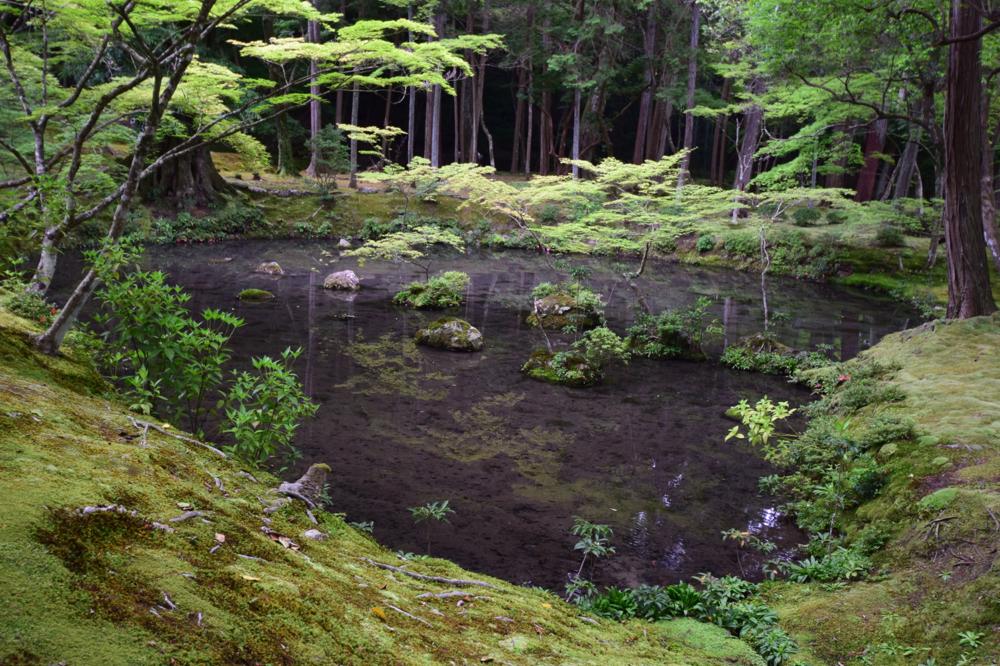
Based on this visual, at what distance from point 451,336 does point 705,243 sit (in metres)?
17.5

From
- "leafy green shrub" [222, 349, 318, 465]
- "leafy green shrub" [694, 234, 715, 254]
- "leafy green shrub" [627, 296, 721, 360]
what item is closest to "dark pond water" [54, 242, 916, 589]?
"leafy green shrub" [627, 296, 721, 360]

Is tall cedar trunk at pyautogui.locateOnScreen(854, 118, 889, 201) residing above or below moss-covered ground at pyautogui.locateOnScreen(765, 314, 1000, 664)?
above

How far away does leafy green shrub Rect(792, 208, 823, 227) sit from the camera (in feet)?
87.4

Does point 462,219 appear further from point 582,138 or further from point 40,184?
point 40,184

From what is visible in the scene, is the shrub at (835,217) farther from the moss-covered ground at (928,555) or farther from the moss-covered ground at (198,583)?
the moss-covered ground at (198,583)

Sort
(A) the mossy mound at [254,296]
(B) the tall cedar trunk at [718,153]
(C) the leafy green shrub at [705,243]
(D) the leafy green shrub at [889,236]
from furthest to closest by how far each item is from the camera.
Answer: (B) the tall cedar trunk at [718,153] → (C) the leafy green shrub at [705,243] → (D) the leafy green shrub at [889,236] → (A) the mossy mound at [254,296]

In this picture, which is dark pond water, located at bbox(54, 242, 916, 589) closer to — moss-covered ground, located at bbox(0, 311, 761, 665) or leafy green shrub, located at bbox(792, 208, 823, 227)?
moss-covered ground, located at bbox(0, 311, 761, 665)

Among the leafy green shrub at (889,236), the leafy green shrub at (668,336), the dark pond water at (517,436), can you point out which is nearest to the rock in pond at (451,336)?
the dark pond water at (517,436)

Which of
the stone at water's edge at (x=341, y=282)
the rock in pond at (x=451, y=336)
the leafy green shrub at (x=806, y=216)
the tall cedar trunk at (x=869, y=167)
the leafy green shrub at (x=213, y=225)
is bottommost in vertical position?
the rock in pond at (x=451, y=336)

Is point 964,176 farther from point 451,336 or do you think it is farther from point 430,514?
point 430,514

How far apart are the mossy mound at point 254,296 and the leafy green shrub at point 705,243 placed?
18298mm

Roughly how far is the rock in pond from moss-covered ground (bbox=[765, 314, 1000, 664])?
759 centimetres

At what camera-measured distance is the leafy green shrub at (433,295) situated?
1767cm

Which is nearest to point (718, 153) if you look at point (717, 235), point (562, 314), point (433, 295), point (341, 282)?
point (717, 235)
